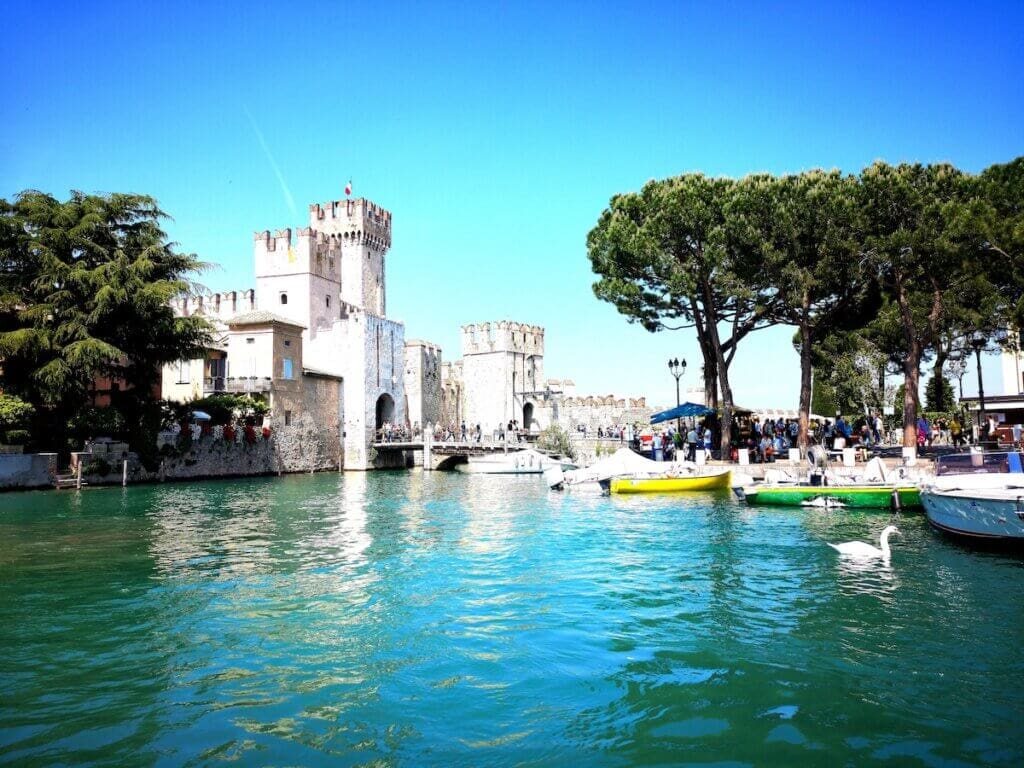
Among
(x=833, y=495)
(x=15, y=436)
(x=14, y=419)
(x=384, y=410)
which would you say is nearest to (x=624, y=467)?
(x=833, y=495)

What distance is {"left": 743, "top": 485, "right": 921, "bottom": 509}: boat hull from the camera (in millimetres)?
Answer: 17766

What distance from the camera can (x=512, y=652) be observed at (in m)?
7.43

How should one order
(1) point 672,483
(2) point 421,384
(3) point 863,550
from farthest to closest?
(2) point 421,384, (1) point 672,483, (3) point 863,550

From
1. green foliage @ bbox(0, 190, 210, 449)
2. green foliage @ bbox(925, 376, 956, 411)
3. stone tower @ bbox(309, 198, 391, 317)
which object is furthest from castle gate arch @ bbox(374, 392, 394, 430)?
green foliage @ bbox(925, 376, 956, 411)

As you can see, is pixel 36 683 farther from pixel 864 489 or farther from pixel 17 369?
pixel 17 369

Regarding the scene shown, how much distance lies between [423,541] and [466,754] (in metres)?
9.87

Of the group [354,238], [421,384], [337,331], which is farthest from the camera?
[354,238]

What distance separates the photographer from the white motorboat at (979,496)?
454 inches

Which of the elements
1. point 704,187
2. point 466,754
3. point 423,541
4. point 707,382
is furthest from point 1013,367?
point 466,754

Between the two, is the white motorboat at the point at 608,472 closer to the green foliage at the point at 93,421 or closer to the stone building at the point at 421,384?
the green foliage at the point at 93,421

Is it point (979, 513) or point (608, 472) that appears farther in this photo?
point (608, 472)

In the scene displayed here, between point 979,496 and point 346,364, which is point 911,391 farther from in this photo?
point 346,364

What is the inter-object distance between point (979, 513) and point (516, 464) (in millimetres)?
26928

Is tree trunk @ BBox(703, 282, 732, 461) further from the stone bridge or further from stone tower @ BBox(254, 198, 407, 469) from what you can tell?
stone tower @ BBox(254, 198, 407, 469)
